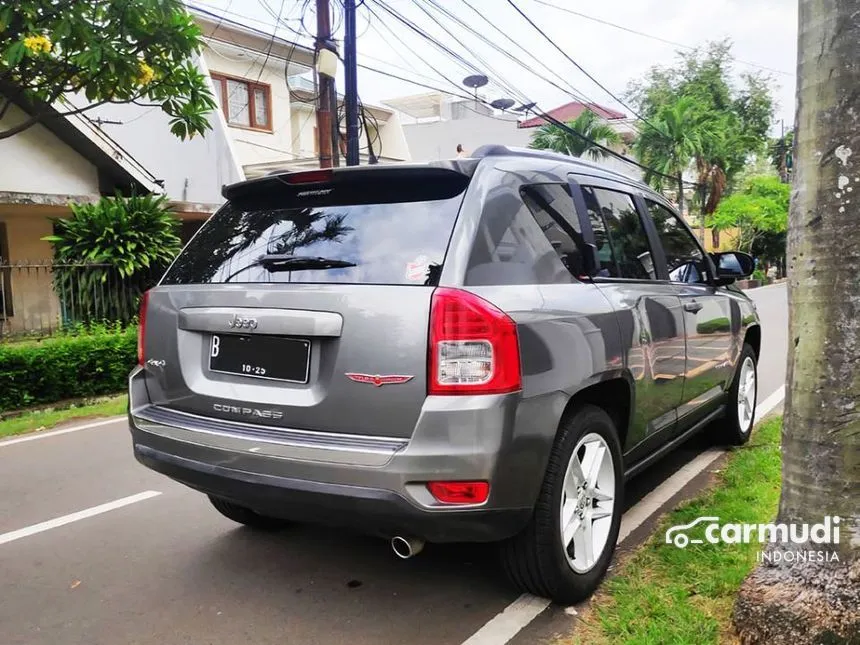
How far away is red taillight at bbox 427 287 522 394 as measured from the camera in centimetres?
249

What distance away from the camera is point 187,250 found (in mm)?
3492

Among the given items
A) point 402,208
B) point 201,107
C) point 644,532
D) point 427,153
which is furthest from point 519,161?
point 427,153

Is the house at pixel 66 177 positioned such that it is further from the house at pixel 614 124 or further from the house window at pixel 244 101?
the house at pixel 614 124

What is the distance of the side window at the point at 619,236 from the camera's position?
355cm

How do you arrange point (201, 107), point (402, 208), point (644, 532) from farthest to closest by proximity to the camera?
point (201, 107) → point (644, 532) → point (402, 208)

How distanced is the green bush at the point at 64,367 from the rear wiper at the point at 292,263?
19.6 ft

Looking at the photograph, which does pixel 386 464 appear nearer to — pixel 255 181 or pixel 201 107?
pixel 255 181

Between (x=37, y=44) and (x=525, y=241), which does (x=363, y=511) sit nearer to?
(x=525, y=241)

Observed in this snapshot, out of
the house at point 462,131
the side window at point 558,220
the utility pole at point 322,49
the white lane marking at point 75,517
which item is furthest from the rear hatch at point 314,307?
the house at point 462,131

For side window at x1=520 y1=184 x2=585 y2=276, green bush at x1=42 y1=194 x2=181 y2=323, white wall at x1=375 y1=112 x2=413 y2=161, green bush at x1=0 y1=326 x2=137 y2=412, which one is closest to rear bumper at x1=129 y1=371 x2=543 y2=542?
side window at x1=520 y1=184 x2=585 y2=276

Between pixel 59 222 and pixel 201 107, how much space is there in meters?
4.10

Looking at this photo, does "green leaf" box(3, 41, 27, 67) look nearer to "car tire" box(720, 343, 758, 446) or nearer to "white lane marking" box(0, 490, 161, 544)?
"white lane marking" box(0, 490, 161, 544)

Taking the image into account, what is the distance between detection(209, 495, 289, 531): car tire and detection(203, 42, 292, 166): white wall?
14.5 metres

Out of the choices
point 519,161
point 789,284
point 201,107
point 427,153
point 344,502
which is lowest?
point 344,502
